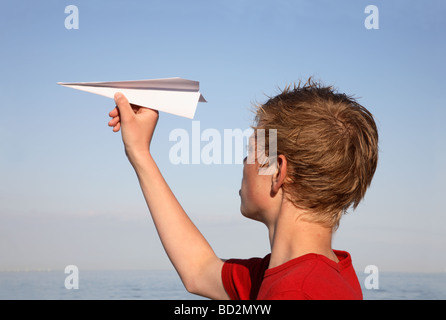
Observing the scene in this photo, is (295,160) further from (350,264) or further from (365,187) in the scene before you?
(350,264)

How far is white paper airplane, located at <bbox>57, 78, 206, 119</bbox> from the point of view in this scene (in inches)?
65.3

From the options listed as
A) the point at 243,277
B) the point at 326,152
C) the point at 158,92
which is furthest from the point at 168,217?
the point at 326,152

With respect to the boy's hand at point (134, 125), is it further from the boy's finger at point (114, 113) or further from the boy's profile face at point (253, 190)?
the boy's profile face at point (253, 190)

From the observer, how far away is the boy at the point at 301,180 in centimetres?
153

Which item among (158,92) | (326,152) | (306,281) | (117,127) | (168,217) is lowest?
(306,281)

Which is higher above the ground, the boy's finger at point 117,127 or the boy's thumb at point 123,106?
the boy's thumb at point 123,106

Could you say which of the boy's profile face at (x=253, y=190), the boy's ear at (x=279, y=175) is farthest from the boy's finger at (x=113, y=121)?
the boy's ear at (x=279, y=175)

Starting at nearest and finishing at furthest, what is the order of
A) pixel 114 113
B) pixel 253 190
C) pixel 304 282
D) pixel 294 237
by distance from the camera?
1. pixel 304 282
2. pixel 294 237
3. pixel 253 190
4. pixel 114 113

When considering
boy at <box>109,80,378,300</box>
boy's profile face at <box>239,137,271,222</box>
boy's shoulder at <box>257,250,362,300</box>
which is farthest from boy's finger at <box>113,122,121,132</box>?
boy's shoulder at <box>257,250,362,300</box>

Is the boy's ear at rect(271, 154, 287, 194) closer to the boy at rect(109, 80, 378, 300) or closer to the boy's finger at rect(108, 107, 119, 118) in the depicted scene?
the boy at rect(109, 80, 378, 300)

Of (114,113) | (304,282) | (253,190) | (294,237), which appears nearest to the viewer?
(304,282)

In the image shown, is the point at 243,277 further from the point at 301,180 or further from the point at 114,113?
the point at 114,113

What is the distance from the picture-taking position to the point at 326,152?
155cm

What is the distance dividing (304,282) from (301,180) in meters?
0.41
